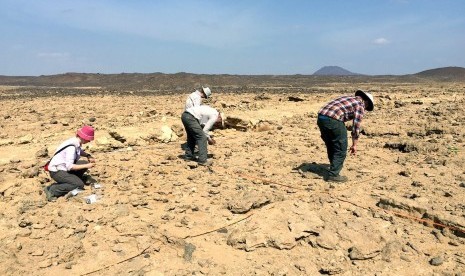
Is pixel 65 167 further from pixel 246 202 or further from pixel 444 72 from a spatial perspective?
pixel 444 72

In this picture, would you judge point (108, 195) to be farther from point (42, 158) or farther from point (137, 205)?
point (42, 158)

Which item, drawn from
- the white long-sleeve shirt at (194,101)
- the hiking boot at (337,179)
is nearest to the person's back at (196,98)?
the white long-sleeve shirt at (194,101)

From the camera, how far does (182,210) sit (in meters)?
5.67

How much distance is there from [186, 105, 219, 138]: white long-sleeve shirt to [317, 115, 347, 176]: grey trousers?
2040mm

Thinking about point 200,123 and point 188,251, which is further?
point 200,123

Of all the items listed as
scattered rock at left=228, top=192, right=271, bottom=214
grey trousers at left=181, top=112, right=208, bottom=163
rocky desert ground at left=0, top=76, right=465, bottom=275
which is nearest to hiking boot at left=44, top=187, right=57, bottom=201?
rocky desert ground at left=0, top=76, right=465, bottom=275

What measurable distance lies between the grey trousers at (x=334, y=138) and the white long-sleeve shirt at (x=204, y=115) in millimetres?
2040

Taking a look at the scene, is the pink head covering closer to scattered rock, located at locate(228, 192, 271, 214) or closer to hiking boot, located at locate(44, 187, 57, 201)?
hiking boot, located at locate(44, 187, 57, 201)

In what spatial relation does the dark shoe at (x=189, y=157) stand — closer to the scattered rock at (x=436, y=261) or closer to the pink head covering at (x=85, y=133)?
the pink head covering at (x=85, y=133)

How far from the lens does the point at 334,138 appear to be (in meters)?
6.53

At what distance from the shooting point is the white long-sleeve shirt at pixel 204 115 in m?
7.64

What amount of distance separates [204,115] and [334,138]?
237 cm

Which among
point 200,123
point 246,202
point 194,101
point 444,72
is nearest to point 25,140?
point 194,101

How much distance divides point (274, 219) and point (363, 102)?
8.11 ft
